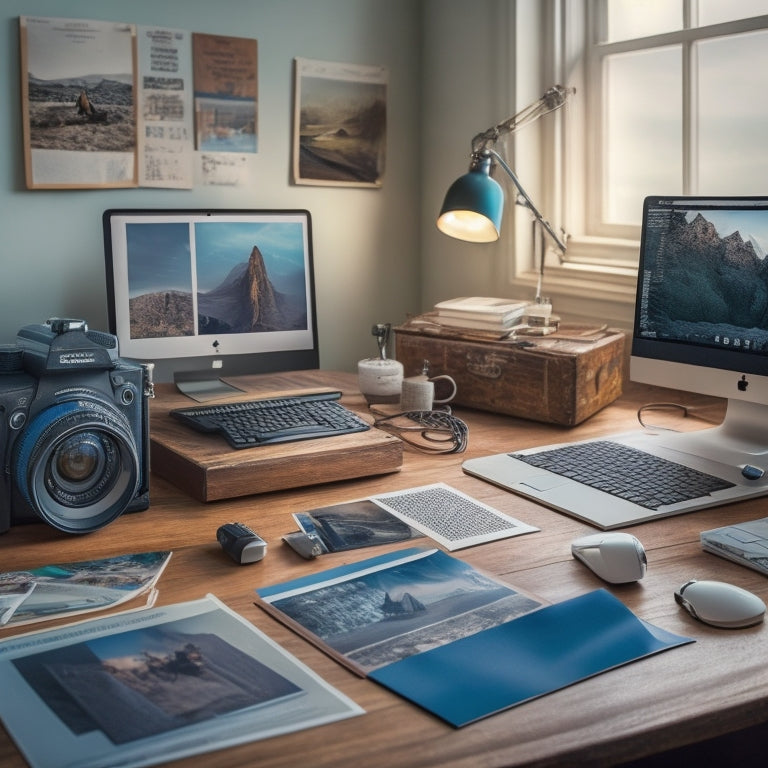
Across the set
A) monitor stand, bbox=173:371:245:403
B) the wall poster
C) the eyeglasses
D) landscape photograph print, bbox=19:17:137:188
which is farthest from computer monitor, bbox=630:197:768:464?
landscape photograph print, bbox=19:17:137:188

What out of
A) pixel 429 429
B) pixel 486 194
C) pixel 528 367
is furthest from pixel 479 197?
pixel 429 429

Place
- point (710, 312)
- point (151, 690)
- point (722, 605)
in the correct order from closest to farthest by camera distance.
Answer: point (151, 690)
point (722, 605)
point (710, 312)

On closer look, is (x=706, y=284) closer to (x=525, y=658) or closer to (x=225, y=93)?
(x=525, y=658)

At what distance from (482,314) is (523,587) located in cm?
102

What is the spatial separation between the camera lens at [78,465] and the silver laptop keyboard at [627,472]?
2.22 ft

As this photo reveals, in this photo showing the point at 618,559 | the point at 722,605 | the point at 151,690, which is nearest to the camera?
the point at 151,690

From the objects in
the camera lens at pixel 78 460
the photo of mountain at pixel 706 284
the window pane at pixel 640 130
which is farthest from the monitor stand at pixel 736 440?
the camera lens at pixel 78 460

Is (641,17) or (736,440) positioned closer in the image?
(736,440)

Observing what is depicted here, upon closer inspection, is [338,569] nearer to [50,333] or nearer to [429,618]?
[429,618]

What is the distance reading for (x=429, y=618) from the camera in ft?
3.70

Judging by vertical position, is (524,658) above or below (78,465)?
below

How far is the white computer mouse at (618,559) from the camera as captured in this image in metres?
1.21

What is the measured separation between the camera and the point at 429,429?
1958 mm

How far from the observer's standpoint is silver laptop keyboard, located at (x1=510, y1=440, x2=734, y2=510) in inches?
60.4
